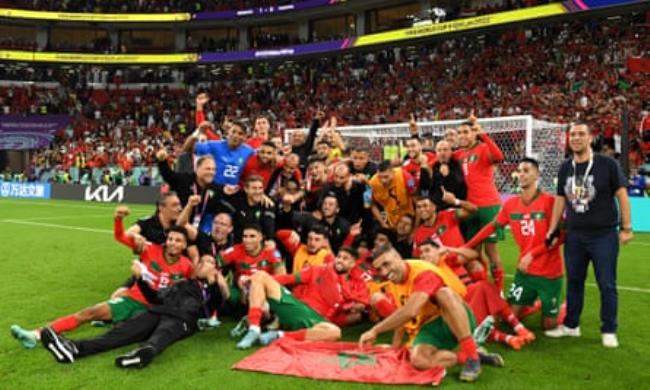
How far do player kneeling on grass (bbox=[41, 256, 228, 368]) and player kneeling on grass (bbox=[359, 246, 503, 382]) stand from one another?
73.4 inches

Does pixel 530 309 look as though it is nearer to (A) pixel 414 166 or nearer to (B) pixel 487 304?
(B) pixel 487 304

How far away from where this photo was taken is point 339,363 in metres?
5.08

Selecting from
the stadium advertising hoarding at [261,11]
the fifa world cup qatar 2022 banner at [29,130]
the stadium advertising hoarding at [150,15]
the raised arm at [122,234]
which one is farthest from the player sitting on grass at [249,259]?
the fifa world cup qatar 2022 banner at [29,130]

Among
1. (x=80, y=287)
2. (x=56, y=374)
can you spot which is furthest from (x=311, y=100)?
(x=56, y=374)

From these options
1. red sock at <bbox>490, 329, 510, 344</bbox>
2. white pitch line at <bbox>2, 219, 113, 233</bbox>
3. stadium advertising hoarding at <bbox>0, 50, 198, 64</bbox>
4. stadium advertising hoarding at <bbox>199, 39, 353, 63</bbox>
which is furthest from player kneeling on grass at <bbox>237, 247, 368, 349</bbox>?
stadium advertising hoarding at <bbox>0, 50, 198, 64</bbox>

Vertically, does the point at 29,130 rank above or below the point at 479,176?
above

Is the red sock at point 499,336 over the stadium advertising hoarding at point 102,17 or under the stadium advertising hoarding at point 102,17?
under

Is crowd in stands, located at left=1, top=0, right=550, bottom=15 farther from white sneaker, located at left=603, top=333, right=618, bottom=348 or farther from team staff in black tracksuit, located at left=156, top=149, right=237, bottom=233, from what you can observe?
white sneaker, located at left=603, top=333, right=618, bottom=348

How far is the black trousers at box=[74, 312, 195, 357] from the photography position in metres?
5.41

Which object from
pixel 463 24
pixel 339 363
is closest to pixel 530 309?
pixel 339 363

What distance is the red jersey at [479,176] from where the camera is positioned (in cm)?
779

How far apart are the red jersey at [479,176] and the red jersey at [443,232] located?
646mm

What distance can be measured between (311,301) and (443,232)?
179 cm

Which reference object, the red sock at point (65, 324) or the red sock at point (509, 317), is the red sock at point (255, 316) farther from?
the red sock at point (509, 317)
